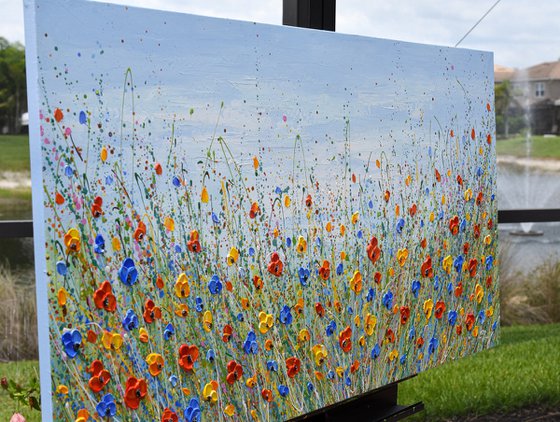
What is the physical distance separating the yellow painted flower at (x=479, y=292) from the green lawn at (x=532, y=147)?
2.36 metres

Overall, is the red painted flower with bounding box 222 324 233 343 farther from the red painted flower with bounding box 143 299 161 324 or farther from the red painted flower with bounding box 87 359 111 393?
the red painted flower with bounding box 87 359 111 393

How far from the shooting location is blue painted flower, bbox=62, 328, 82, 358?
1.86 m

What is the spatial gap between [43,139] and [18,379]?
106 inches

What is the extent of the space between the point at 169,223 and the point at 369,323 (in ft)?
2.78

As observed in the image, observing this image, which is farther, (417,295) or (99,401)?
(417,295)

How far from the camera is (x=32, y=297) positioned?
438 centimetres

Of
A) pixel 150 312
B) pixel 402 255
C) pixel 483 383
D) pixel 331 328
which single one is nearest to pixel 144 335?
pixel 150 312

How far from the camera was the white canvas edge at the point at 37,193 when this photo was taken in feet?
5.87

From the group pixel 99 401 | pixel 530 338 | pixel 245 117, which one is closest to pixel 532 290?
pixel 530 338

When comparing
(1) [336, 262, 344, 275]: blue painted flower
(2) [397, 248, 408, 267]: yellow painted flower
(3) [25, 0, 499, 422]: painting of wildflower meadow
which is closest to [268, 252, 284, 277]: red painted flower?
(3) [25, 0, 499, 422]: painting of wildflower meadow

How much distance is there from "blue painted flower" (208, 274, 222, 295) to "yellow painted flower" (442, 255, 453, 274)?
1.04 metres

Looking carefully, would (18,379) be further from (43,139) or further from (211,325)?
(43,139)

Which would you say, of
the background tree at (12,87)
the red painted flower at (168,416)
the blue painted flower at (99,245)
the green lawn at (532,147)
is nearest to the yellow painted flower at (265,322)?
the red painted flower at (168,416)

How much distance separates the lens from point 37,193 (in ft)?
5.98
